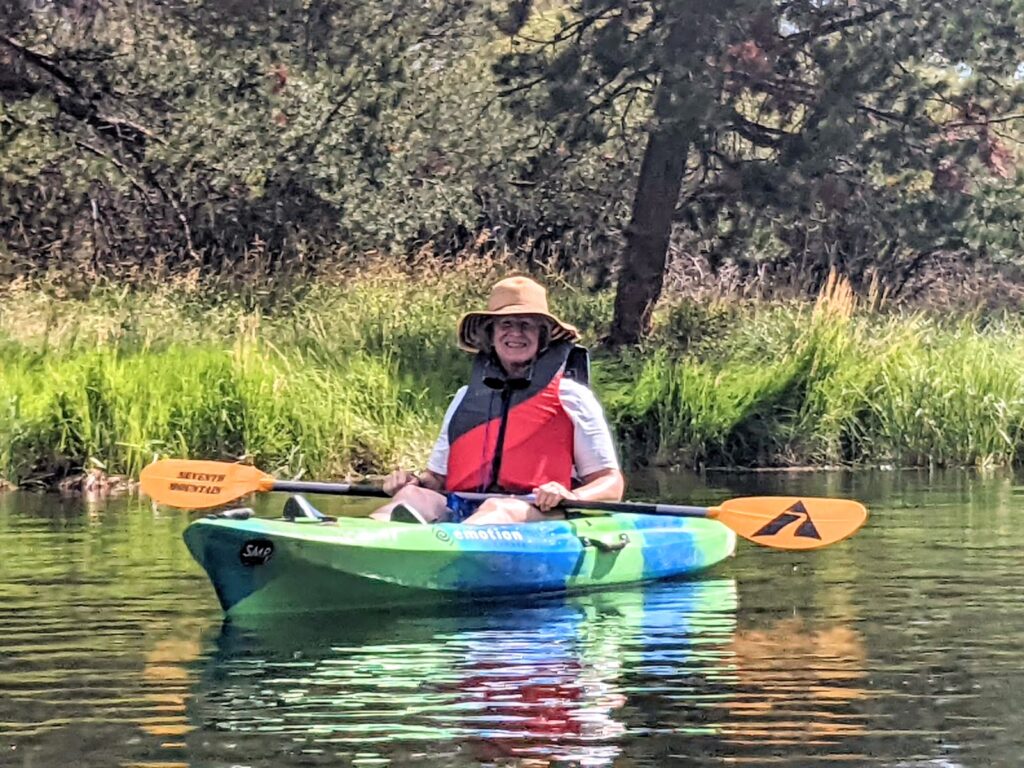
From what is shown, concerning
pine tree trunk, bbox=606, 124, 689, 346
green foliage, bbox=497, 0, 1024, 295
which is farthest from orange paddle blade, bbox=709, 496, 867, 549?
pine tree trunk, bbox=606, 124, 689, 346

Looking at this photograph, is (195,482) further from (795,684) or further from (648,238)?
(648,238)

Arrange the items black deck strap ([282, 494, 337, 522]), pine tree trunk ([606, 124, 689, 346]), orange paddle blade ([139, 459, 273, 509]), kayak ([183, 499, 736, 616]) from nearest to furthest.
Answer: kayak ([183, 499, 736, 616]) → black deck strap ([282, 494, 337, 522]) → orange paddle blade ([139, 459, 273, 509]) → pine tree trunk ([606, 124, 689, 346])

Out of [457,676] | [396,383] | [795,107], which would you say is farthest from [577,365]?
[795,107]

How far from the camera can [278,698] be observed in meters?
6.26

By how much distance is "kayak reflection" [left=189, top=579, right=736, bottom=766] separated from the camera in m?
5.53

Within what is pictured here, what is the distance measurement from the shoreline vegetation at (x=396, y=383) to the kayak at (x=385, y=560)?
204 inches

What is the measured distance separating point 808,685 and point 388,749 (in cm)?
154

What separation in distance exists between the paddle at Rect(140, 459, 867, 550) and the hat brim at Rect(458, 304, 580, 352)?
2.49ft

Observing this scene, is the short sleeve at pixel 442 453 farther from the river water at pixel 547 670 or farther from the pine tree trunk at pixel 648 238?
the pine tree trunk at pixel 648 238

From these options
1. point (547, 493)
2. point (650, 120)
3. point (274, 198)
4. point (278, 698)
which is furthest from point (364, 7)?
point (278, 698)

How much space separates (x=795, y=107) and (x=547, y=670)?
1378 cm

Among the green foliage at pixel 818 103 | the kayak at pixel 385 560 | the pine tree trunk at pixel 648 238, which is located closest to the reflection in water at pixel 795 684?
the kayak at pixel 385 560

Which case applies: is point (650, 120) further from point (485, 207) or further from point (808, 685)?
point (808, 685)

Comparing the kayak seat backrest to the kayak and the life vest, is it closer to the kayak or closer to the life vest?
the life vest
